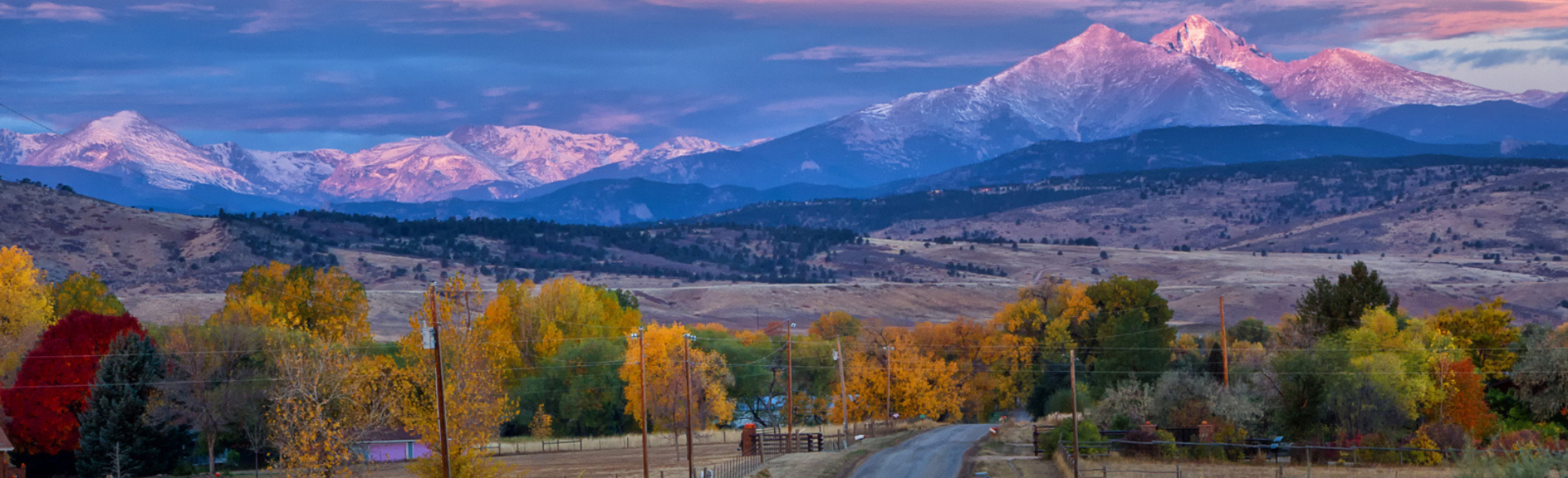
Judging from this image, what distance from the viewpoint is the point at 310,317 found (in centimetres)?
10544

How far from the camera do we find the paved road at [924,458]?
59.0m

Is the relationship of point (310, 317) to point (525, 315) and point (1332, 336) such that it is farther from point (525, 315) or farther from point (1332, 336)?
point (1332, 336)

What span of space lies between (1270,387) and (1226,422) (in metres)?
4.74

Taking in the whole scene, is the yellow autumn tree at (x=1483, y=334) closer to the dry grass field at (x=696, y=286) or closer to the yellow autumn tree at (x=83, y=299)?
the dry grass field at (x=696, y=286)

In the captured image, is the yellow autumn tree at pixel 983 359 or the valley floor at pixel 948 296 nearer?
the yellow autumn tree at pixel 983 359

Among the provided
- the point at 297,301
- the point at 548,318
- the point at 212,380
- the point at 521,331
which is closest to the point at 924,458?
the point at 212,380

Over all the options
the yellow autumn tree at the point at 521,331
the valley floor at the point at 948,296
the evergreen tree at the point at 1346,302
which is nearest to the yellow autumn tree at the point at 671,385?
the yellow autumn tree at the point at 521,331

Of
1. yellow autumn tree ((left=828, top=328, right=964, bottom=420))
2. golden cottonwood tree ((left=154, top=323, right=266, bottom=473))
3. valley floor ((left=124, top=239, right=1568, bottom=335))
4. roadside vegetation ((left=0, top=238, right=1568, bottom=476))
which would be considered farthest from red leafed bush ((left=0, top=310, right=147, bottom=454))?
valley floor ((left=124, top=239, right=1568, bottom=335))

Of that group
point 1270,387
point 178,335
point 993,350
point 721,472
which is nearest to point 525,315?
point 178,335

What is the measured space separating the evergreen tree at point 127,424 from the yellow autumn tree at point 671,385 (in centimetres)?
2934

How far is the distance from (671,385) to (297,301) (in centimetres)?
3323

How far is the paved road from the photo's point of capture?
59.0m

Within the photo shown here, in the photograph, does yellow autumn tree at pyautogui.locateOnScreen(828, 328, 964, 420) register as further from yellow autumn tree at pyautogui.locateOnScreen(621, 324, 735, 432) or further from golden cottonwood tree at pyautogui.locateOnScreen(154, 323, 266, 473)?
golden cottonwood tree at pyautogui.locateOnScreen(154, 323, 266, 473)

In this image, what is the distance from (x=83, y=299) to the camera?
9975 cm
